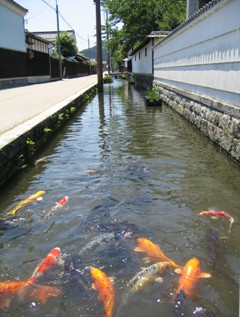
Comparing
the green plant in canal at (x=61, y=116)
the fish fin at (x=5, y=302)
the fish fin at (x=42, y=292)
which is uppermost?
the green plant in canal at (x=61, y=116)

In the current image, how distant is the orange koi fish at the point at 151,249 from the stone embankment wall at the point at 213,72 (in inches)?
156

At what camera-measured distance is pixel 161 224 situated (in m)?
4.96

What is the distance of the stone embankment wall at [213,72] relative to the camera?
26.2 ft

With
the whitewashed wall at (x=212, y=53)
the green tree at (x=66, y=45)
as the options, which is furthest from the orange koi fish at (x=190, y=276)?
the green tree at (x=66, y=45)

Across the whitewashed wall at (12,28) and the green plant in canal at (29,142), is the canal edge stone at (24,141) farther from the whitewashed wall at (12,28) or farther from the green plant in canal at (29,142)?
the whitewashed wall at (12,28)

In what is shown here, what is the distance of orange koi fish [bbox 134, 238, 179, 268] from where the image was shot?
161 inches

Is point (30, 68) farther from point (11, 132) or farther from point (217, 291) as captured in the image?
point (217, 291)

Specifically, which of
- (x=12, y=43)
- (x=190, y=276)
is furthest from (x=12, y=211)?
(x=12, y=43)

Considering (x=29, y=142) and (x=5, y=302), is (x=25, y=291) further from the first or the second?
(x=29, y=142)

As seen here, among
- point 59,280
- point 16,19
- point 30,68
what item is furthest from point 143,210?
point 30,68

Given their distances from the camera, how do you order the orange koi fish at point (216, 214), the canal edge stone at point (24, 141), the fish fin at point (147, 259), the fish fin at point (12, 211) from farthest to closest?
the canal edge stone at point (24, 141)
the fish fin at point (12, 211)
the orange koi fish at point (216, 214)
the fish fin at point (147, 259)

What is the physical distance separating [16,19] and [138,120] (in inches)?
828

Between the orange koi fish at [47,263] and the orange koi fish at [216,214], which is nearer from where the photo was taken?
the orange koi fish at [47,263]

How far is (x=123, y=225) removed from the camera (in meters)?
4.94
